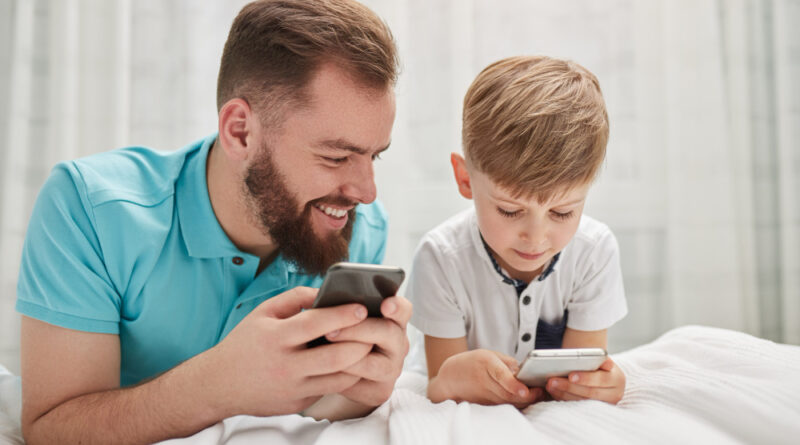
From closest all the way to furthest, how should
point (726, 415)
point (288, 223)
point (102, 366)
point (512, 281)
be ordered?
point (726, 415) < point (102, 366) < point (288, 223) < point (512, 281)

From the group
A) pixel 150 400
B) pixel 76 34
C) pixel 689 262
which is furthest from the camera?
pixel 689 262

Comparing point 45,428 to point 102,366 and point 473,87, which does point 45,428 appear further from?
point 473,87

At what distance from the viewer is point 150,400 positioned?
1030mm

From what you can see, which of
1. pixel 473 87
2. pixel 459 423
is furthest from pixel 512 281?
pixel 459 423

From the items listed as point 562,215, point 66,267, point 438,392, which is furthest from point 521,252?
point 66,267

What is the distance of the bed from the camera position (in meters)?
0.88

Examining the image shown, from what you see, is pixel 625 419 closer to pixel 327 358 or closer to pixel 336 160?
pixel 327 358

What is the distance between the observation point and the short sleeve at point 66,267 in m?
1.13

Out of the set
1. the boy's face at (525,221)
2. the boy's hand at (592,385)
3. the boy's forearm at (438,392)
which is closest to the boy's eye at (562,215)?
the boy's face at (525,221)

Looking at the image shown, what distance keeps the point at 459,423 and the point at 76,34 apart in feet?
7.41

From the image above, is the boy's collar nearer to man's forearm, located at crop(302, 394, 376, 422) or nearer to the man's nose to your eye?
the man's nose

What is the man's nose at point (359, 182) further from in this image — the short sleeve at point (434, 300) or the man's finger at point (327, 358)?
the man's finger at point (327, 358)

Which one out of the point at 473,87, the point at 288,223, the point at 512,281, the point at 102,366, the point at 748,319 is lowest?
the point at 748,319

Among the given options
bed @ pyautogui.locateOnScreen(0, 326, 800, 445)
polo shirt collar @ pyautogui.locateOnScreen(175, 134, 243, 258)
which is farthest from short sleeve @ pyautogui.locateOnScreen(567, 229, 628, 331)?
polo shirt collar @ pyautogui.locateOnScreen(175, 134, 243, 258)
